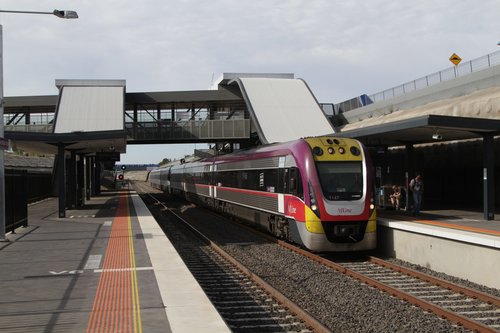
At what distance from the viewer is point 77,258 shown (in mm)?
11461

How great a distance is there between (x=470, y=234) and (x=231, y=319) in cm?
601

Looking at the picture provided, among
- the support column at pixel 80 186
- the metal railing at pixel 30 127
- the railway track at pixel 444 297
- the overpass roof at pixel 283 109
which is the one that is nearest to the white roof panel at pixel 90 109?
the metal railing at pixel 30 127

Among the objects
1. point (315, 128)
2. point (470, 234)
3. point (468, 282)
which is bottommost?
point (468, 282)

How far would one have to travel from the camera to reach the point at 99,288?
8.37 meters

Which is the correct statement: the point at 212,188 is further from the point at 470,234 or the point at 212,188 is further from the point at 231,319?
the point at 231,319

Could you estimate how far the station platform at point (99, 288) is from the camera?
251 inches

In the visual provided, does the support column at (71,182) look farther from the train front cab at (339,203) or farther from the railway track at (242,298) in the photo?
the train front cab at (339,203)

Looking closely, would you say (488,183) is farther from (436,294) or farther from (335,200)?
(436,294)

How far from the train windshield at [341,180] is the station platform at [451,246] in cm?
155

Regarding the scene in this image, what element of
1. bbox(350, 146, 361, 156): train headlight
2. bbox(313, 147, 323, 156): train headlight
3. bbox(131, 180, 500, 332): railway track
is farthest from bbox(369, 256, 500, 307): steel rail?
bbox(313, 147, 323, 156): train headlight

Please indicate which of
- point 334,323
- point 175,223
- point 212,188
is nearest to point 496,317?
point 334,323

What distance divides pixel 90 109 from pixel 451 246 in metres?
37.2

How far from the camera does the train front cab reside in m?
12.7

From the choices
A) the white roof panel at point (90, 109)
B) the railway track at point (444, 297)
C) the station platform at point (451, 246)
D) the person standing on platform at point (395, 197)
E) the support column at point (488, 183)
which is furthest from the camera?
the white roof panel at point (90, 109)
